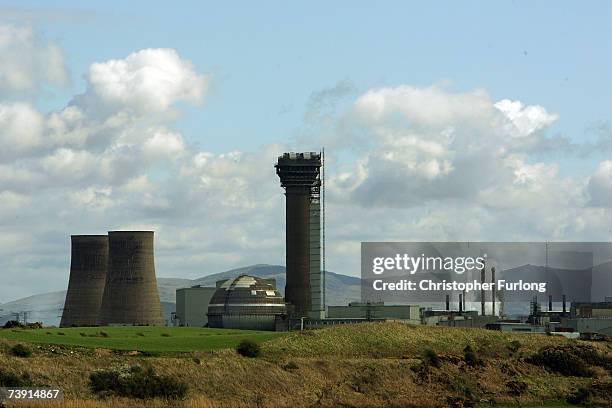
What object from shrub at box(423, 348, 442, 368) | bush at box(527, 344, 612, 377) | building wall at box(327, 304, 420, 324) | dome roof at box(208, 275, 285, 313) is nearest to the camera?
shrub at box(423, 348, 442, 368)

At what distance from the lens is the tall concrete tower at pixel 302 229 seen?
17725 centimetres

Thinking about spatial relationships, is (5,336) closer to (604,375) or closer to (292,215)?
(604,375)

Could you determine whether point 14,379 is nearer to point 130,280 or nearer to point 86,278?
point 130,280

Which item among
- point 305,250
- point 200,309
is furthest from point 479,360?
point 200,309

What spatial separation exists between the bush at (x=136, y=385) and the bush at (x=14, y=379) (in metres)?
3.21

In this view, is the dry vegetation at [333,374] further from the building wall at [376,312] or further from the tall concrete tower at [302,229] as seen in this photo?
the tall concrete tower at [302,229]

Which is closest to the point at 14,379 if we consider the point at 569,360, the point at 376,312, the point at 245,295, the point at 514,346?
the point at 569,360

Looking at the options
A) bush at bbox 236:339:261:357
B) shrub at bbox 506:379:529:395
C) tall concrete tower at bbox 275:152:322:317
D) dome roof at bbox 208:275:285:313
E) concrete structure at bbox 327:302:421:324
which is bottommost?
shrub at bbox 506:379:529:395

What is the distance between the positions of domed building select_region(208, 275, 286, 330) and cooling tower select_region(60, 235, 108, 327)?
19.1 metres

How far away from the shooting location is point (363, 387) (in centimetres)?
6225

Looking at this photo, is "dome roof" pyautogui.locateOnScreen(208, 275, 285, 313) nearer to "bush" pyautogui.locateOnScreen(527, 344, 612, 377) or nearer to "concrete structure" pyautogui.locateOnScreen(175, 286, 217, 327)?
"concrete structure" pyautogui.locateOnScreen(175, 286, 217, 327)

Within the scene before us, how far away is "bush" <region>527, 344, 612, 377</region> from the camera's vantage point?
249 feet

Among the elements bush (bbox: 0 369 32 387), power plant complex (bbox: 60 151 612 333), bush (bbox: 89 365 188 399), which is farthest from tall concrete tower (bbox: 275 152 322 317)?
bush (bbox: 0 369 32 387)

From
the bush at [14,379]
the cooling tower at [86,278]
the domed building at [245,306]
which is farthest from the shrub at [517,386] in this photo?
the cooling tower at [86,278]
